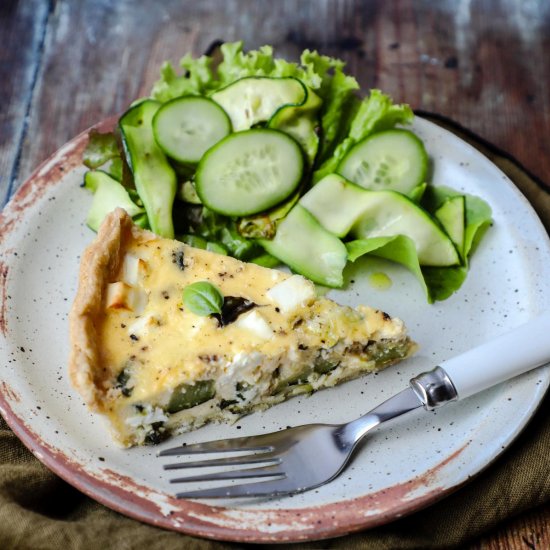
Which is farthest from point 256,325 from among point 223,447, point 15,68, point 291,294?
point 15,68

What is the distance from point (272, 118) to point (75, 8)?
2660mm

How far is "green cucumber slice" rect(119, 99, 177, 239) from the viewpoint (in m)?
4.64

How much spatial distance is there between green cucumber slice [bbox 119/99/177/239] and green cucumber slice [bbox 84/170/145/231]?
0.09 metres

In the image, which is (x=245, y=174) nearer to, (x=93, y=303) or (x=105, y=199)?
(x=105, y=199)

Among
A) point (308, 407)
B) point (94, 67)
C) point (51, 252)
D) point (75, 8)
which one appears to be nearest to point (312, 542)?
point (308, 407)

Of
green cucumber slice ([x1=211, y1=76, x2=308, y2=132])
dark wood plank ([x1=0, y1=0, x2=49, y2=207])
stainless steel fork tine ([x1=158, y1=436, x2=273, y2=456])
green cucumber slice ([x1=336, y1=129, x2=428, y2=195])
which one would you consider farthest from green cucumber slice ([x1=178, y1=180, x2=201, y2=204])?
stainless steel fork tine ([x1=158, y1=436, x2=273, y2=456])

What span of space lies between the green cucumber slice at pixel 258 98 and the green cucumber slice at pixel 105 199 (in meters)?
0.75

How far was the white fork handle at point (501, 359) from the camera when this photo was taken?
375 cm

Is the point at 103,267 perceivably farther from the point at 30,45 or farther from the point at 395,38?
the point at 395,38

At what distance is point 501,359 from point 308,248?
127cm

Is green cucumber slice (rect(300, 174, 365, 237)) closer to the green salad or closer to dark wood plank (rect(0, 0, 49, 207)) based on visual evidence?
the green salad

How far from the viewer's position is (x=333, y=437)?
3.75 meters

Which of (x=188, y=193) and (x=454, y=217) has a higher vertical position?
(x=188, y=193)

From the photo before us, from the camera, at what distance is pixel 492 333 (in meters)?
4.37
